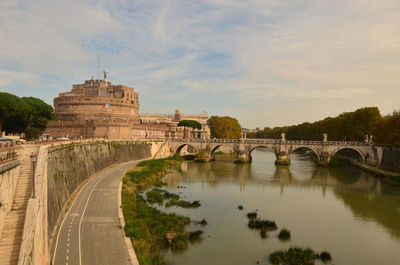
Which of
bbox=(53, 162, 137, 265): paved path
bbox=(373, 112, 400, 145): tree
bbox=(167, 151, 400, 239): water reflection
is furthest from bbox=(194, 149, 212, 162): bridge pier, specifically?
bbox=(53, 162, 137, 265): paved path

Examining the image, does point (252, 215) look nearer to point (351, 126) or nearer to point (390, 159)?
point (390, 159)

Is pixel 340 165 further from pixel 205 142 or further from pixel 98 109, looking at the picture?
pixel 98 109

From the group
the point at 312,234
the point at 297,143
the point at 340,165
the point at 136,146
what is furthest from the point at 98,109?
the point at 312,234

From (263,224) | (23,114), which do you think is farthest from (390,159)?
(23,114)

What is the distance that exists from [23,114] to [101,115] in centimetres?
2430

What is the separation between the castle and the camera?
2088 inches

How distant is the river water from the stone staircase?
734cm

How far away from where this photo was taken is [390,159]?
141 feet

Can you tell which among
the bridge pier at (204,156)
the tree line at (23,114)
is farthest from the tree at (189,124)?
the tree line at (23,114)

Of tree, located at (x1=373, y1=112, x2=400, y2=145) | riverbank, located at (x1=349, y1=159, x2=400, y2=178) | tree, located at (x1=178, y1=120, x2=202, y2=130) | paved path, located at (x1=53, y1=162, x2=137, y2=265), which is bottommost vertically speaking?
paved path, located at (x1=53, y1=162, x2=137, y2=265)

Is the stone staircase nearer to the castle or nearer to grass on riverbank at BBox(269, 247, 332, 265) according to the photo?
grass on riverbank at BBox(269, 247, 332, 265)

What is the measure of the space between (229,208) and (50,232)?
14.7 metres

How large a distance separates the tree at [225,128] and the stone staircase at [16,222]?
70523 mm

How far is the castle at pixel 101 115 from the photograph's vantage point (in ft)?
174
